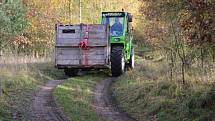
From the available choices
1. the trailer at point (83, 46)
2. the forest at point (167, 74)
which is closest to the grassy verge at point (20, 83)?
the forest at point (167, 74)

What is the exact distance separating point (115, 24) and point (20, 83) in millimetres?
9450

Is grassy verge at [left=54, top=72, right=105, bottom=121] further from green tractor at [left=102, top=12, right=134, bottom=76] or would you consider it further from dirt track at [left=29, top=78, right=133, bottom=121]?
green tractor at [left=102, top=12, right=134, bottom=76]

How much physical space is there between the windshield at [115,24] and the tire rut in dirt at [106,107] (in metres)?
5.73

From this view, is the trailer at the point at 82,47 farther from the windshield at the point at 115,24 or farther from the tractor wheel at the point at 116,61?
the windshield at the point at 115,24

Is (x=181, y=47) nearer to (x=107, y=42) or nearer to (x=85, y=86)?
(x=85, y=86)

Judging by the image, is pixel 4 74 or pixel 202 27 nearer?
pixel 202 27

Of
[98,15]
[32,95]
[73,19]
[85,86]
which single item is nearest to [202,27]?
[32,95]

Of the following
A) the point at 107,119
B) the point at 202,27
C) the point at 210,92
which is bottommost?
the point at 107,119

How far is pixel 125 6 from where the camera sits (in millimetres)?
52125

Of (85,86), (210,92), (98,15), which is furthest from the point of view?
(98,15)

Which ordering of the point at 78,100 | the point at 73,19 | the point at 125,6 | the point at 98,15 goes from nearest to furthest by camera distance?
the point at 78,100 → the point at 73,19 → the point at 98,15 → the point at 125,6

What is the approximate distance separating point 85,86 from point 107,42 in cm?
389

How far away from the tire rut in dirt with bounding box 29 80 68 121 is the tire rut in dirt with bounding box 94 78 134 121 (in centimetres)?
141

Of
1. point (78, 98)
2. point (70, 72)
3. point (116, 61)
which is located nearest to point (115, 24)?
point (116, 61)
